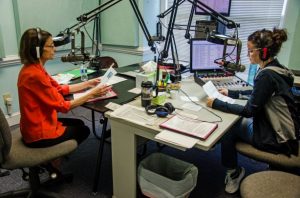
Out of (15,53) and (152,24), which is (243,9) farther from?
(15,53)

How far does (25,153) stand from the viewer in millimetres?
1569

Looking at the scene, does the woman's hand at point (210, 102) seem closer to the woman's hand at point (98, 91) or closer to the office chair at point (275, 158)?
the office chair at point (275, 158)

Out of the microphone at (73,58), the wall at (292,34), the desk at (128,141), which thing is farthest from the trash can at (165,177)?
the wall at (292,34)

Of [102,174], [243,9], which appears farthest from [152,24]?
[102,174]

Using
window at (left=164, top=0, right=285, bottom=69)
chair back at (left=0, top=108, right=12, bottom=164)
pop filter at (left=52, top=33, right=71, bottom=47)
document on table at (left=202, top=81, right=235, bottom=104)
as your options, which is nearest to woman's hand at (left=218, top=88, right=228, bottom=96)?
document on table at (left=202, top=81, right=235, bottom=104)

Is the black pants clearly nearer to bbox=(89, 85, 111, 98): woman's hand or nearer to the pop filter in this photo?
bbox=(89, 85, 111, 98): woman's hand

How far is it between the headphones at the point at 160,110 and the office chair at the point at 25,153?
528 mm

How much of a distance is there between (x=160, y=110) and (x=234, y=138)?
0.60 m

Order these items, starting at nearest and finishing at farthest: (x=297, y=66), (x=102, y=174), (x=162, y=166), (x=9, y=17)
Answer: (x=162, y=166)
(x=102, y=174)
(x=297, y=66)
(x=9, y=17)

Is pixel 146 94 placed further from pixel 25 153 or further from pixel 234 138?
pixel 25 153

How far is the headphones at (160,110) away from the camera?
160 centimetres

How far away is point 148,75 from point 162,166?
0.69 meters

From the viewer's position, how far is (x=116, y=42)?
370cm

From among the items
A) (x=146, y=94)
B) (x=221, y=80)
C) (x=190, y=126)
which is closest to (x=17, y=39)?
(x=146, y=94)
